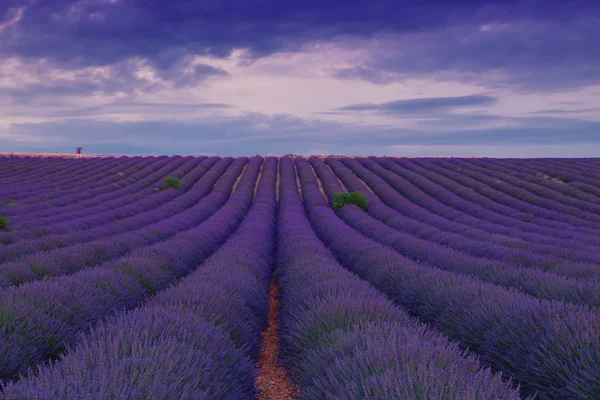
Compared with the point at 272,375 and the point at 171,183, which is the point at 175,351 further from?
the point at 171,183

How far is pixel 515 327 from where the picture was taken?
3.99 metres

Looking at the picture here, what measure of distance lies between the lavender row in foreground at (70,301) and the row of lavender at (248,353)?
556mm

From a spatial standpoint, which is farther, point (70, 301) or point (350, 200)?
point (350, 200)

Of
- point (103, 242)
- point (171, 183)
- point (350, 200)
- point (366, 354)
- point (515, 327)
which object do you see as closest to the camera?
point (366, 354)

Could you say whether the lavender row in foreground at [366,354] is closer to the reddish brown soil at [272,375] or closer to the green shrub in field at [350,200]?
the reddish brown soil at [272,375]

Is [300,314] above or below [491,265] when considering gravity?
above

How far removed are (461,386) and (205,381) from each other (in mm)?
1517

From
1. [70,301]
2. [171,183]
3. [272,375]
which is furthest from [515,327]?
[171,183]

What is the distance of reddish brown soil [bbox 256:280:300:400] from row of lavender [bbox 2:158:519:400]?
228 mm

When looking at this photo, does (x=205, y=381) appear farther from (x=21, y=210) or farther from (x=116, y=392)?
(x=21, y=210)

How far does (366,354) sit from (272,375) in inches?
98.6

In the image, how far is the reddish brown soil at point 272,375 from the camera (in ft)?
14.2

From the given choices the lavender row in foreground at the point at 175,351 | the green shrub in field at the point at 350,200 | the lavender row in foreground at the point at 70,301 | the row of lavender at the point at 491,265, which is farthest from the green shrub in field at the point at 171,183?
the lavender row in foreground at the point at 175,351

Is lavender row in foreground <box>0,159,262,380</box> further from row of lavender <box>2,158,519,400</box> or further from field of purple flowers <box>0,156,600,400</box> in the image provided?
row of lavender <box>2,158,519,400</box>
